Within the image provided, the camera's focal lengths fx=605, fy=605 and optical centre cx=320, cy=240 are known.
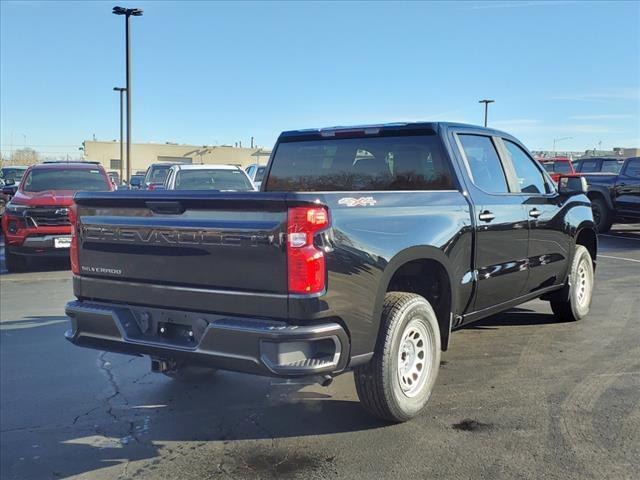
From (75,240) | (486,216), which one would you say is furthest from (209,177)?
(486,216)

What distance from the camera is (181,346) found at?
351cm

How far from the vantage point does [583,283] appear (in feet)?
22.0

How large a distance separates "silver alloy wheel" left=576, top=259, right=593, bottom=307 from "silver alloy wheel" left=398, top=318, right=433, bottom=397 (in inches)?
123

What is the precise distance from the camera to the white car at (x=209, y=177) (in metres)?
12.5

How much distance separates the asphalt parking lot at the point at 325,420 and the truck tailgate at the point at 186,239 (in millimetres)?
976

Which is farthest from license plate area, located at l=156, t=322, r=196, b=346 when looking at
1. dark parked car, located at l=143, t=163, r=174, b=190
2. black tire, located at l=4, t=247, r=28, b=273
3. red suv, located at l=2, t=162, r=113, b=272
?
dark parked car, located at l=143, t=163, r=174, b=190

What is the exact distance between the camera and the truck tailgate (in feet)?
10.5

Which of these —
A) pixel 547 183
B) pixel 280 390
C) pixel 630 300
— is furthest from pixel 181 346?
pixel 630 300

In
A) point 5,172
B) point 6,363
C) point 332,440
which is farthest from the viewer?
point 5,172

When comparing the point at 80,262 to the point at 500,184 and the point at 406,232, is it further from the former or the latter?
the point at 500,184

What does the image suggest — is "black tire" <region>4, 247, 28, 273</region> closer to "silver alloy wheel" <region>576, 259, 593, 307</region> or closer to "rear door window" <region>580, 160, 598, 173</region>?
"silver alloy wheel" <region>576, 259, 593, 307</region>

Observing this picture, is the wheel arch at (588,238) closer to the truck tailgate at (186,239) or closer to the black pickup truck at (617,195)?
the truck tailgate at (186,239)

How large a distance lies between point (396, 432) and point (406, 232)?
128 centimetres

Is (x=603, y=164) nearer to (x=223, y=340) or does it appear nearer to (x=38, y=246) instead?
(x=38, y=246)
